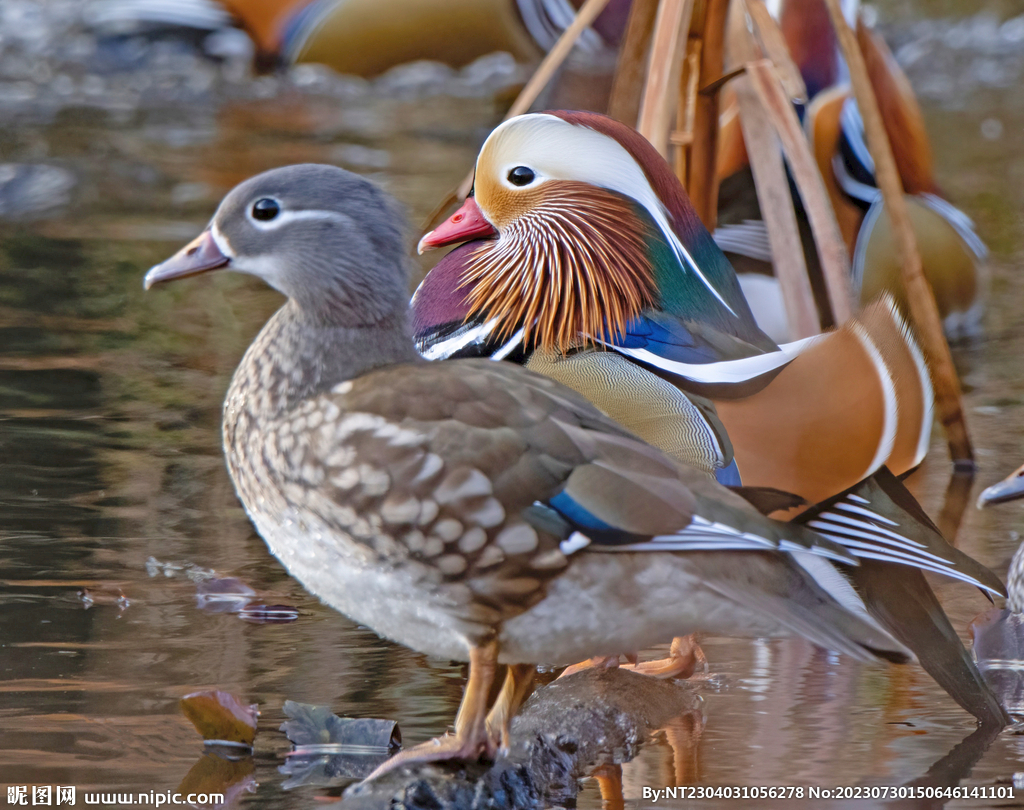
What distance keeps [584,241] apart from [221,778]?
78cm

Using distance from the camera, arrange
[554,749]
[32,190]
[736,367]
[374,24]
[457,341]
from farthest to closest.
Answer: [374,24]
[32,190]
[457,341]
[554,749]
[736,367]

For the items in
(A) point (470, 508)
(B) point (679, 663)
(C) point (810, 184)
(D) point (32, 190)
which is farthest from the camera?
(D) point (32, 190)

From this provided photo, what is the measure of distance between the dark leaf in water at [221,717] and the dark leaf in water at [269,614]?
15.9 inches

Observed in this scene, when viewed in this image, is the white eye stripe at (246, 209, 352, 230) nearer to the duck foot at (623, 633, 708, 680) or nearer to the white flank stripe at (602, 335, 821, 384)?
the white flank stripe at (602, 335, 821, 384)

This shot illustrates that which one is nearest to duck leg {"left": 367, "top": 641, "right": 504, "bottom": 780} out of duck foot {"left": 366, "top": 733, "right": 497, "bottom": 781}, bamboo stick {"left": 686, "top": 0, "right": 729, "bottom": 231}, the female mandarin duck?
duck foot {"left": 366, "top": 733, "right": 497, "bottom": 781}

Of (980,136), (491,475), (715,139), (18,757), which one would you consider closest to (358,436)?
(491,475)

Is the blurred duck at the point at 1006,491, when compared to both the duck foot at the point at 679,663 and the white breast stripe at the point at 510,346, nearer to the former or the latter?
the duck foot at the point at 679,663

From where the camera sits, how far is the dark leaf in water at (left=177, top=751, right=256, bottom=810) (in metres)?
1.62

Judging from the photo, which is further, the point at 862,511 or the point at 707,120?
the point at 707,120

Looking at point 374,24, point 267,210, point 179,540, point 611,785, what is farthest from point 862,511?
point 374,24

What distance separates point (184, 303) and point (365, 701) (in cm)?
238

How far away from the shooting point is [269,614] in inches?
85.2

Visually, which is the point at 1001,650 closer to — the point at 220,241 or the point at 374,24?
the point at 220,241

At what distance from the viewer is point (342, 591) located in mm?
1602
